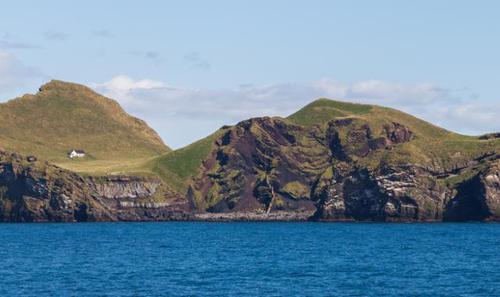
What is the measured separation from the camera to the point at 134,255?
154250 millimetres

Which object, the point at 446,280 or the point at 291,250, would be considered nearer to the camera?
the point at 446,280

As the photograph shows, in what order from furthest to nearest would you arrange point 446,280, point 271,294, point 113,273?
1. point 113,273
2. point 446,280
3. point 271,294

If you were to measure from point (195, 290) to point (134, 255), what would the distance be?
51.6m

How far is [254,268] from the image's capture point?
13050cm

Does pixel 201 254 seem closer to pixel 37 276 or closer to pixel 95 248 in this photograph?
pixel 95 248

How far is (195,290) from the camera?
4104 inches

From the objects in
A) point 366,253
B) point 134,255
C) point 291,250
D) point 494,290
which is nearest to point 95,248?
point 134,255

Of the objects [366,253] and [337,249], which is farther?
[337,249]

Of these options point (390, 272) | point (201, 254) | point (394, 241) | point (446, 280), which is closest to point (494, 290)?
point (446, 280)

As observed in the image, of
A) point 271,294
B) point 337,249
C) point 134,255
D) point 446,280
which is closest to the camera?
point 271,294

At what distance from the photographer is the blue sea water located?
104250 millimetres

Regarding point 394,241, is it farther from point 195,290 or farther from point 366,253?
point 195,290

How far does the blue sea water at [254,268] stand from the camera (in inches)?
4104

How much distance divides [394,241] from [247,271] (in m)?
69.6
